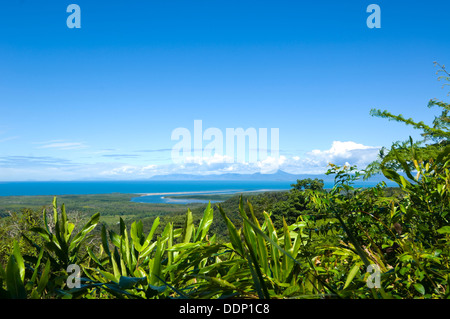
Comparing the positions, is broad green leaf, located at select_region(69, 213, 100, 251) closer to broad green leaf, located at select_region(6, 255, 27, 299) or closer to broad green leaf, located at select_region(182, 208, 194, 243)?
broad green leaf, located at select_region(182, 208, 194, 243)

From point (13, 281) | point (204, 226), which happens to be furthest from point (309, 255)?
point (13, 281)

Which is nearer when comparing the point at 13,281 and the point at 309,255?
the point at 13,281

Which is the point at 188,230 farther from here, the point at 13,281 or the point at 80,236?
the point at 13,281

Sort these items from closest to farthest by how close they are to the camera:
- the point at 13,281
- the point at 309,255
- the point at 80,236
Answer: the point at 13,281 → the point at 309,255 → the point at 80,236

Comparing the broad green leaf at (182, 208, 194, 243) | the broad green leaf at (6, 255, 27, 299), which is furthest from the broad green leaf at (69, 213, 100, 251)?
the broad green leaf at (6, 255, 27, 299)

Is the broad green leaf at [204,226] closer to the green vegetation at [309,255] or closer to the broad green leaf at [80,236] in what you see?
the green vegetation at [309,255]

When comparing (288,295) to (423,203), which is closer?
(288,295)

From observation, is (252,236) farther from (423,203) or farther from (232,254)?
(423,203)

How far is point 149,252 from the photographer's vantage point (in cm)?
111

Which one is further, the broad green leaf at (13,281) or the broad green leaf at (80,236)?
the broad green leaf at (80,236)

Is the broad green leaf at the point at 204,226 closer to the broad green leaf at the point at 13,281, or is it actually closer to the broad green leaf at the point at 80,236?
the broad green leaf at the point at 80,236

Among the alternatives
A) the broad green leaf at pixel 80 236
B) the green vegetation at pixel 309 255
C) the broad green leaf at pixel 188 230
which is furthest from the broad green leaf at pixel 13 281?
the broad green leaf at pixel 188 230
